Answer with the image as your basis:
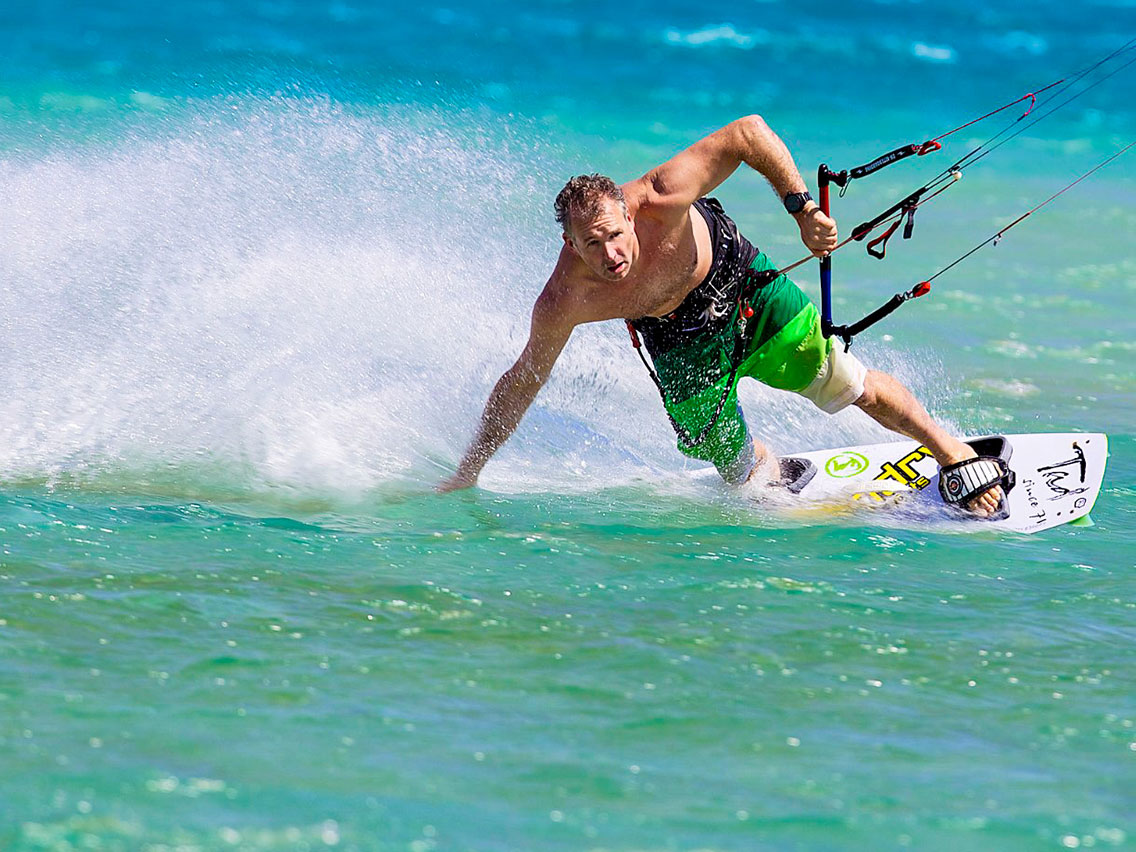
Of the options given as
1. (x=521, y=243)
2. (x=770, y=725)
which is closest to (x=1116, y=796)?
(x=770, y=725)

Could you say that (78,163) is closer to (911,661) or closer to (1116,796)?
(911,661)

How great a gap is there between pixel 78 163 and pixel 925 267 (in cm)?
675

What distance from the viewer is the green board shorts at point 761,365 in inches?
210

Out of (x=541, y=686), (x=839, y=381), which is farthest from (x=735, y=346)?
(x=541, y=686)

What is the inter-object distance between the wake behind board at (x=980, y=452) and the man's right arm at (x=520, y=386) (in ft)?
4.06

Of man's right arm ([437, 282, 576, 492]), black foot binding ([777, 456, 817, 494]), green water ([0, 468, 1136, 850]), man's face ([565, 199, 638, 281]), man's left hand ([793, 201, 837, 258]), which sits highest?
man's left hand ([793, 201, 837, 258])

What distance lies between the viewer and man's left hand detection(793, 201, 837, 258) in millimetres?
4785

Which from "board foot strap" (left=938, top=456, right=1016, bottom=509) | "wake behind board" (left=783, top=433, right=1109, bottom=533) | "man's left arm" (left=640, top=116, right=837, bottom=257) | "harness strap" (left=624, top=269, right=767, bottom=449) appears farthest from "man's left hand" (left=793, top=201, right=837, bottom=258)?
"board foot strap" (left=938, top=456, right=1016, bottom=509)

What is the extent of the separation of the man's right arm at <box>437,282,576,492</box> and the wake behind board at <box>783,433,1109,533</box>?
1.24 metres

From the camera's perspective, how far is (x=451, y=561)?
Result: 412cm

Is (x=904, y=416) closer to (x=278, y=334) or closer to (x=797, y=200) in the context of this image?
(x=797, y=200)

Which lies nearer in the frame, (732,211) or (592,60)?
(732,211)

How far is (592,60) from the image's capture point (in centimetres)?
1944

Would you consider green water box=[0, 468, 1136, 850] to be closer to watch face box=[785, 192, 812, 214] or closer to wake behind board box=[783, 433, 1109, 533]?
wake behind board box=[783, 433, 1109, 533]
